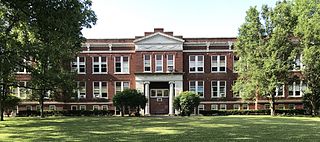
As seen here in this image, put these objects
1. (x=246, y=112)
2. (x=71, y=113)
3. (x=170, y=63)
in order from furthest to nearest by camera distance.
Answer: (x=170, y=63) → (x=71, y=113) → (x=246, y=112)

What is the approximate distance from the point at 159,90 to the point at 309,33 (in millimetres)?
23241

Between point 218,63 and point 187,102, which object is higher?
point 218,63

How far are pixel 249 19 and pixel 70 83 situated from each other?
24169mm

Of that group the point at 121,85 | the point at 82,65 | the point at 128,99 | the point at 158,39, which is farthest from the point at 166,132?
the point at 82,65

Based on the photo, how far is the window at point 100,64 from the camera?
6000 cm

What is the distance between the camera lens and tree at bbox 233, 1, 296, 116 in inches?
1871

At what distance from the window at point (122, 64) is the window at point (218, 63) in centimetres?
1210

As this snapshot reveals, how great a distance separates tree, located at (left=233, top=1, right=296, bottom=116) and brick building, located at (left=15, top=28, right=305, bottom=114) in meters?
8.49

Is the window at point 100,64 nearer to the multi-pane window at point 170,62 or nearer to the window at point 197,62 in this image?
the multi-pane window at point 170,62

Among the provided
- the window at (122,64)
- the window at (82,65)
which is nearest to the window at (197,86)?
the window at (122,64)

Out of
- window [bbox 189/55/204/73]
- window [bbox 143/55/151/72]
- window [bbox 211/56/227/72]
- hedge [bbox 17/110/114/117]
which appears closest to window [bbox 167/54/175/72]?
window [bbox 143/55/151/72]

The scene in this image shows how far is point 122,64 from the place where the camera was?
59938 mm

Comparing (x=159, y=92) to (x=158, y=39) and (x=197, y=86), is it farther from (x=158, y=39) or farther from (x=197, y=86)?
(x=158, y=39)

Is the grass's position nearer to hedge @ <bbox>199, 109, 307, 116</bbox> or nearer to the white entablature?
hedge @ <bbox>199, 109, 307, 116</bbox>
